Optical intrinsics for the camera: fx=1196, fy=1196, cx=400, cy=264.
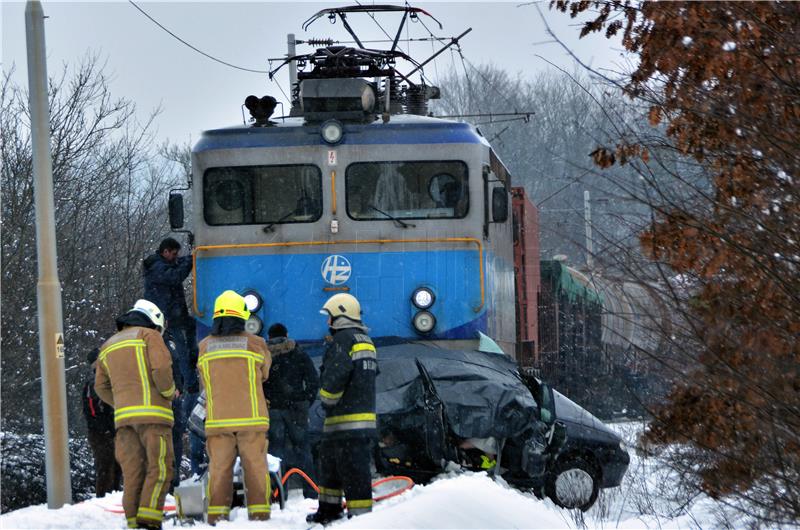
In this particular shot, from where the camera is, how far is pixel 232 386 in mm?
8352

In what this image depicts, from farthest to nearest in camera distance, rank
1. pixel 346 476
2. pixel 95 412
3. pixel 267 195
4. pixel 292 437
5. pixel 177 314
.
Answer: pixel 177 314, pixel 267 195, pixel 95 412, pixel 292 437, pixel 346 476

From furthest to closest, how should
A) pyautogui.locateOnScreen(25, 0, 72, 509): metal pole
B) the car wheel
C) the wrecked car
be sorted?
1. the car wheel
2. the wrecked car
3. pyautogui.locateOnScreen(25, 0, 72, 509): metal pole

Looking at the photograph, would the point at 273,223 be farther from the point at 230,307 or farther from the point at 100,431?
the point at 230,307

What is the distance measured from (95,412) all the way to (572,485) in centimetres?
445

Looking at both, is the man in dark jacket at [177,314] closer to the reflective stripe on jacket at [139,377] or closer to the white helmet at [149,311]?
the white helmet at [149,311]

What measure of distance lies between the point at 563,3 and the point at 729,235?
2557 millimetres

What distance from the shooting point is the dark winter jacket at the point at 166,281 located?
451 inches

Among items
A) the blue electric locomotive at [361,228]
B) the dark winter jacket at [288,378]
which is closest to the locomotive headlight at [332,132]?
the blue electric locomotive at [361,228]

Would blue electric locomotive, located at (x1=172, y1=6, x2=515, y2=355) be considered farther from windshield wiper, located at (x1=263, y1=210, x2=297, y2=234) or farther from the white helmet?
the white helmet

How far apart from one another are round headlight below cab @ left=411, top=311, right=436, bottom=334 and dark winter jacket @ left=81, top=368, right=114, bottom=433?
9.51ft

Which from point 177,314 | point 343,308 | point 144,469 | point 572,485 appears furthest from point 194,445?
point 572,485

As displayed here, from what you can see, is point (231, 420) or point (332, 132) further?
point (332, 132)

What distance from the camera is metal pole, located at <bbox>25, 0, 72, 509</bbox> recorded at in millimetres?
9500

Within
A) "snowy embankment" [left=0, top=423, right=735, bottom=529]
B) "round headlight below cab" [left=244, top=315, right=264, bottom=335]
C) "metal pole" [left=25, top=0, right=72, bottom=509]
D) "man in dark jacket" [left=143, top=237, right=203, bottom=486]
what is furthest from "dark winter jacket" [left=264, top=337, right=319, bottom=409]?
"metal pole" [left=25, top=0, right=72, bottom=509]
